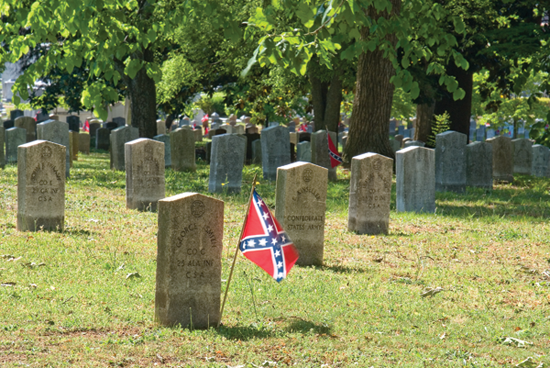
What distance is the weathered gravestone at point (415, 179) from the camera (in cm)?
1296

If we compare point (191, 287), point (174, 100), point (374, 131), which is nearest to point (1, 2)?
point (191, 287)

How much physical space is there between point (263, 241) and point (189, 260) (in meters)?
0.72

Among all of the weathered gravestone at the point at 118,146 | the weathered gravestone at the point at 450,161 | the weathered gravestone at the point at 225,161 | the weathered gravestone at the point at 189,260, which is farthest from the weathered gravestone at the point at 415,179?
the weathered gravestone at the point at 118,146

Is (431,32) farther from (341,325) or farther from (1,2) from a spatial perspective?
(1,2)

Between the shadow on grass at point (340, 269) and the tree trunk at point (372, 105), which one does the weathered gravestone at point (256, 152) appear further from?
the shadow on grass at point (340, 269)

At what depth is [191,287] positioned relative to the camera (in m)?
6.11

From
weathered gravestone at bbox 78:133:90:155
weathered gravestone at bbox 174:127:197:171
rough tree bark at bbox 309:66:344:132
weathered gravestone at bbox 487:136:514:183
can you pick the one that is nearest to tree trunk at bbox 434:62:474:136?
rough tree bark at bbox 309:66:344:132

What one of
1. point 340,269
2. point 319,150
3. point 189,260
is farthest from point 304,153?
point 189,260

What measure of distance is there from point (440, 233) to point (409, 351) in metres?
5.89

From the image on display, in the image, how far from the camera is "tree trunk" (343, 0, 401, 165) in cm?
1856

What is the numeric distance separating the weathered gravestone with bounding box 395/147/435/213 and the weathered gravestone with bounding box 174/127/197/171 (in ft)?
26.3

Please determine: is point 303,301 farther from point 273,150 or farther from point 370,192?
point 273,150

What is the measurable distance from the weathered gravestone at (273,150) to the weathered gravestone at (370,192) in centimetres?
731

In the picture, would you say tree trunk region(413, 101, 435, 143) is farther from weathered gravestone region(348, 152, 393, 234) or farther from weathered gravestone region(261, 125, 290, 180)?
weathered gravestone region(348, 152, 393, 234)
